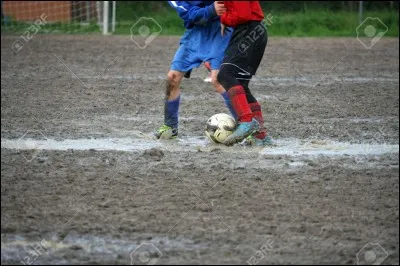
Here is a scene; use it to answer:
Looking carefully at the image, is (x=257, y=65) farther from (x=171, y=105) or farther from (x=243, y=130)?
(x=171, y=105)

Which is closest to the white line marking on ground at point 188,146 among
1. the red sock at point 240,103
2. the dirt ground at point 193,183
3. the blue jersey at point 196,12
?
the dirt ground at point 193,183

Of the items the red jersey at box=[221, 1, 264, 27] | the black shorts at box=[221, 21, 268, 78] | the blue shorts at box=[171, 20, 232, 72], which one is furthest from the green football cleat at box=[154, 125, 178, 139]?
the red jersey at box=[221, 1, 264, 27]

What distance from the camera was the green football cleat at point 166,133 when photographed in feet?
28.5

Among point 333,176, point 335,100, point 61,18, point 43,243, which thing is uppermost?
point 43,243

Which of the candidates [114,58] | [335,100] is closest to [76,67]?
[114,58]

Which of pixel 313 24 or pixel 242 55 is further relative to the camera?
pixel 313 24

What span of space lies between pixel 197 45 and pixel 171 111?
0.74m

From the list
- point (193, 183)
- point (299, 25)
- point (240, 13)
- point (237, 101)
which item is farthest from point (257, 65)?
point (299, 25)

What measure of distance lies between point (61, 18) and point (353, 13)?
879 centimetres

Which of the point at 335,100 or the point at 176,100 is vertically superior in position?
the point at 176,100

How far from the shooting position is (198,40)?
27.7 ft

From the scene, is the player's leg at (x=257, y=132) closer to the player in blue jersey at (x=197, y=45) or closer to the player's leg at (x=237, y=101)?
the player's leg at (x=237, y=101)

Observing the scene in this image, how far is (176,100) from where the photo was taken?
340 inches

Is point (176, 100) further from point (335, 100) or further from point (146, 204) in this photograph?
point (335, 100)
